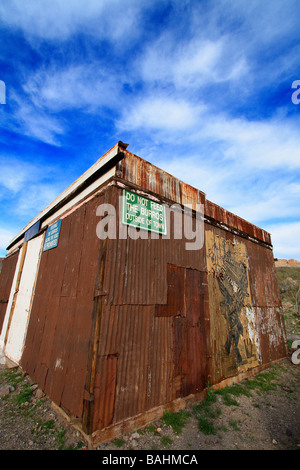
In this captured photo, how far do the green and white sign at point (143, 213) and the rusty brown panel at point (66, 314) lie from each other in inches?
23.7

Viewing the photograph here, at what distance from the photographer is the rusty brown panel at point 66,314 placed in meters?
3.72

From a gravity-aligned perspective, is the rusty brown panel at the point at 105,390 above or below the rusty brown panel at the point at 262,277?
below

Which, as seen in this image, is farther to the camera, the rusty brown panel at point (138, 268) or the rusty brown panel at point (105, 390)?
the rusty brown panel at point (138, 268)

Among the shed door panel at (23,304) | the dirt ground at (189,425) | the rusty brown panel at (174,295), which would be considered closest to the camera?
the dirt ground at (189,425)

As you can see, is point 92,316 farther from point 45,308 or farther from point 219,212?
point 219,212

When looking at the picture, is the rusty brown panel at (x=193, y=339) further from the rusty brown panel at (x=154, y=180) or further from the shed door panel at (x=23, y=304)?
the shed door panel at (x=23, y=304)

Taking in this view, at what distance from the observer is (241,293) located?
23.5ft

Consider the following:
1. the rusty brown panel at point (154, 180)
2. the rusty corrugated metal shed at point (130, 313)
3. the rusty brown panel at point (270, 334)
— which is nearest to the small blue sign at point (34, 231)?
the rusty corrugated metal shed at point (130, 313)

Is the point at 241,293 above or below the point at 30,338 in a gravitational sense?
above

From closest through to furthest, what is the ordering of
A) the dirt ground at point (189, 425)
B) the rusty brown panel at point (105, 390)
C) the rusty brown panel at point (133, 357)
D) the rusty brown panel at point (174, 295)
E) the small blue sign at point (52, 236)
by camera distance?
the rusty brown panel at point (105, 390) → the dirt ground at point (189, 425) → the rusty brown panel at point (133, 357) → the rusty brown panel at point (174, 295) → the small blue sign at point (52, 236)

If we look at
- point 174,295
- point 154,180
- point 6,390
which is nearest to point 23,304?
point 6,390

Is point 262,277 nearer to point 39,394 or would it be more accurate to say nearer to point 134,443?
point 134,443

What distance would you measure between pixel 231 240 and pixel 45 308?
6095 millimetres
